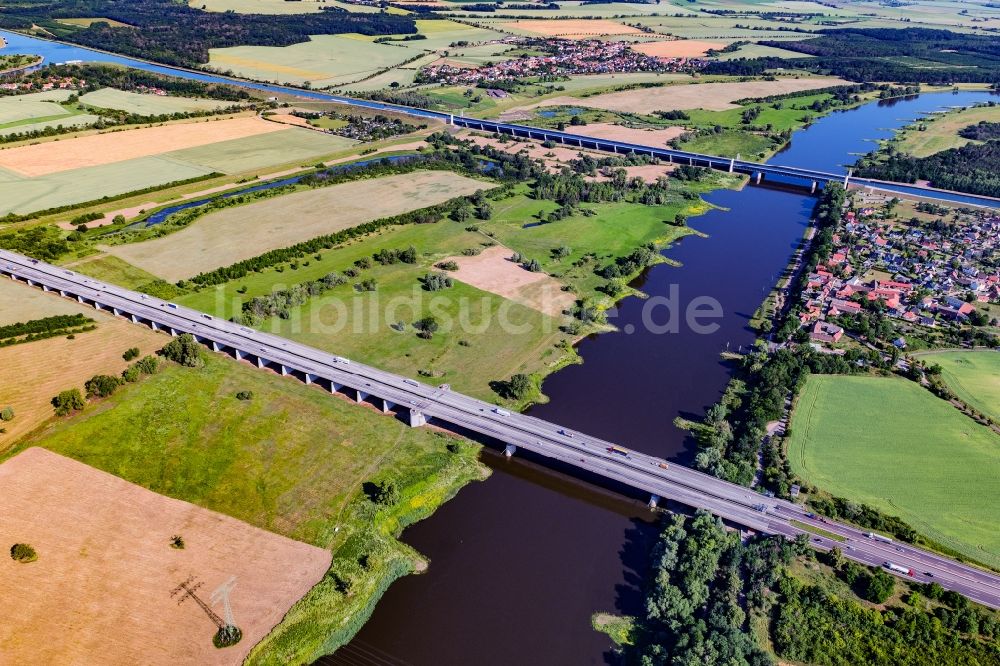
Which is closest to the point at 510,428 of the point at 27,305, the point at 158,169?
the point at 27,305

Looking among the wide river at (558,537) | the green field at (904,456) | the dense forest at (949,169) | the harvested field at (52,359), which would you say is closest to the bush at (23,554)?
the harvested field at (52,359)

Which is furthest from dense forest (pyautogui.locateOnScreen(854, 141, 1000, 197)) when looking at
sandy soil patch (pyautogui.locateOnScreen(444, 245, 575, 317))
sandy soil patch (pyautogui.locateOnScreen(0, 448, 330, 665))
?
sandy soil patch (pyautogui.locateOnScreen(0, 448, 330, 665))

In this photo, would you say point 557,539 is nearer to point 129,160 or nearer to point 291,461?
point 291,461

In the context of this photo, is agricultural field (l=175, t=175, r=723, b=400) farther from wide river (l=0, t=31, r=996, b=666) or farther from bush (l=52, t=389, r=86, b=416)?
bush (l=52, t=389, r=86, b=416)

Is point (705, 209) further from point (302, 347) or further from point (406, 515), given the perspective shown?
point (406, 515)

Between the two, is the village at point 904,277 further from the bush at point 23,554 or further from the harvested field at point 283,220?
the bush at point 23,554

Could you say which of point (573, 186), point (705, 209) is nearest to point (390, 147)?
point (573, 186)
